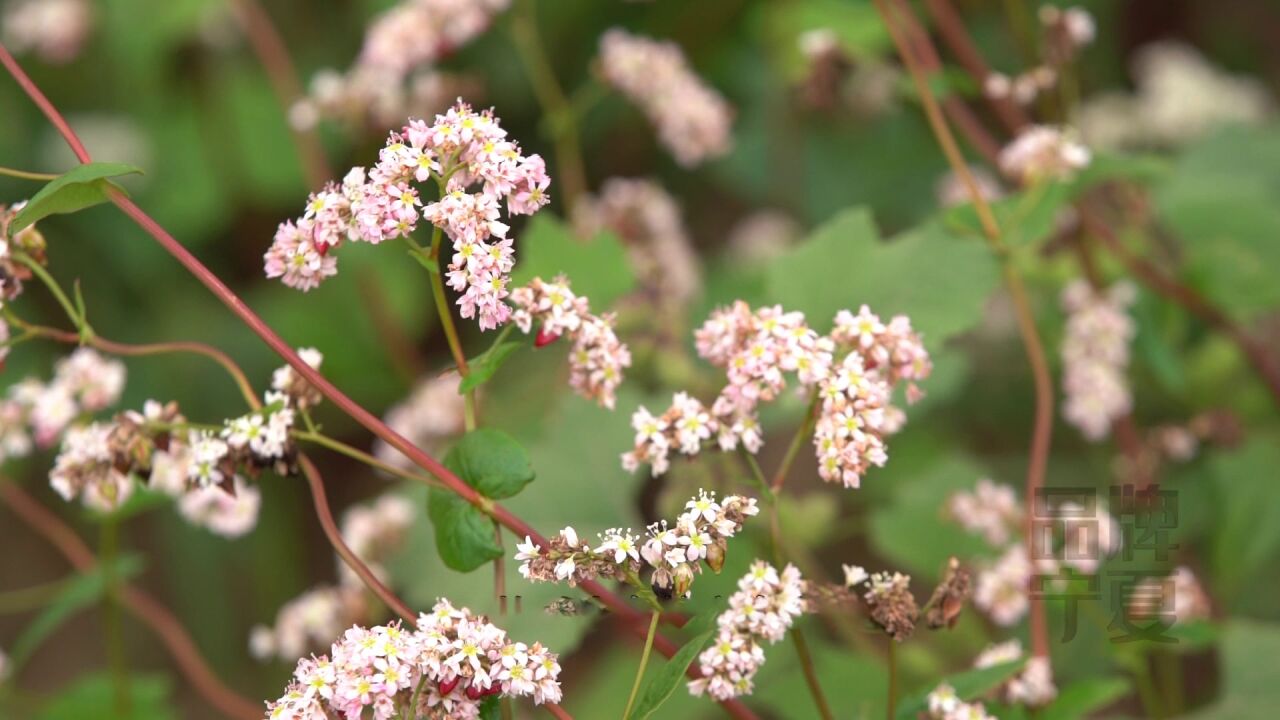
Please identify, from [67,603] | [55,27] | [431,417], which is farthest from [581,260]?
[55,27]

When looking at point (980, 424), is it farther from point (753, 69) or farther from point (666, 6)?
point (666, 6)

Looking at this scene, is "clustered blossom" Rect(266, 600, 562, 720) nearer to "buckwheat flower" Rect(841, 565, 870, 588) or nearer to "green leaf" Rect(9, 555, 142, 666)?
"buckwheat flower" Rect(841, 565, 870, 588)

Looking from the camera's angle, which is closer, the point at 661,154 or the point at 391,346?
the point at 391,346

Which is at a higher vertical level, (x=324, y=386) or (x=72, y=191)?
(x=72, y=191)

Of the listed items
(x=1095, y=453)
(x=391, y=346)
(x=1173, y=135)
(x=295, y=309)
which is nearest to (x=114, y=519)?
(x=391, y=346)

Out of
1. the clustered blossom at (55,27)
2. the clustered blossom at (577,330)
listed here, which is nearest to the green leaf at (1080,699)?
the clustered blossom at (577,330)

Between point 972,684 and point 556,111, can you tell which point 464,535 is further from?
point 556,111
